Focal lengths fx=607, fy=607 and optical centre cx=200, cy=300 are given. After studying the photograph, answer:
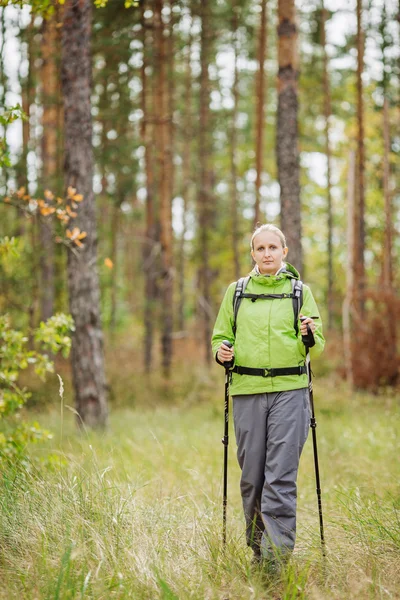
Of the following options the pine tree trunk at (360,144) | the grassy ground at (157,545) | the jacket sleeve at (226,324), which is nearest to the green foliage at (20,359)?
the grassy ground at (157,545)

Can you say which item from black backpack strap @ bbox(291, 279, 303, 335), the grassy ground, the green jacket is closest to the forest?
the grassy ground

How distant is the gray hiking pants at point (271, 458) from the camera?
148 inches

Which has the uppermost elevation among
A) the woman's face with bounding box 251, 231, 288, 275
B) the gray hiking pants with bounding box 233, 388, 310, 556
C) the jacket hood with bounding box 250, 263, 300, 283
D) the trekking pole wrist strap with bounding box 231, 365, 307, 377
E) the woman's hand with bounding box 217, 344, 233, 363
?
the woman's face with bounding box 251, 231, 288, 275

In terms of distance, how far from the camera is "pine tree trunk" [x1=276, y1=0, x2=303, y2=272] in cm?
888

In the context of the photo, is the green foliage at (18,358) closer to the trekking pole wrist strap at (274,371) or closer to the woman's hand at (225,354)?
the woman's hand at (225,354)

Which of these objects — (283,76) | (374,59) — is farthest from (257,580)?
(374,59)

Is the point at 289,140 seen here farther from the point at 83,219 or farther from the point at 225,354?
the point at 225,354

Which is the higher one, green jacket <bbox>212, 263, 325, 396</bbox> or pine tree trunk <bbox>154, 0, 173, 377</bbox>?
pine tree trunk <bbox>154, 0, 173, 377</bbox>

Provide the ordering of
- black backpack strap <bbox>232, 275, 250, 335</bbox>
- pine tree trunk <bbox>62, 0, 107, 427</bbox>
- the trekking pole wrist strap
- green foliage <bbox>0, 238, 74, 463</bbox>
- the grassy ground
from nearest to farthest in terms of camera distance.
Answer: the grassy ground → the trekking pole wrist strap → black backpack strap <bbox>232, 275, 250, 335</bbox> → green foliage <bbox>0, 238, 74, 463</bbox> → pine tree trunk <bbox>62, 0, 107, 427</bbox>

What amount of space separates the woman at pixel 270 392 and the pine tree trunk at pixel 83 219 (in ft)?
15.2

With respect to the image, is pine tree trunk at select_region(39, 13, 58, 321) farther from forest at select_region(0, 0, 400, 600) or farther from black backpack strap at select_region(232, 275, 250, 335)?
black backpack strap at select_region(232, 275, 250, 335)

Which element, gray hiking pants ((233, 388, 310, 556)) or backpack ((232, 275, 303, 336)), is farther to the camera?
backpack ((232, 275, 303, 336))

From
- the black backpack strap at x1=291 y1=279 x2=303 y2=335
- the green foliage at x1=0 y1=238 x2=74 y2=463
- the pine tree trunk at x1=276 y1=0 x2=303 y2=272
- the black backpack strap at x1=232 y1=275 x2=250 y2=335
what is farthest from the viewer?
the pine tree trunk at x1=276 y1=0 x2=303 y2=272

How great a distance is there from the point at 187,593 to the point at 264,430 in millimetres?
1097
